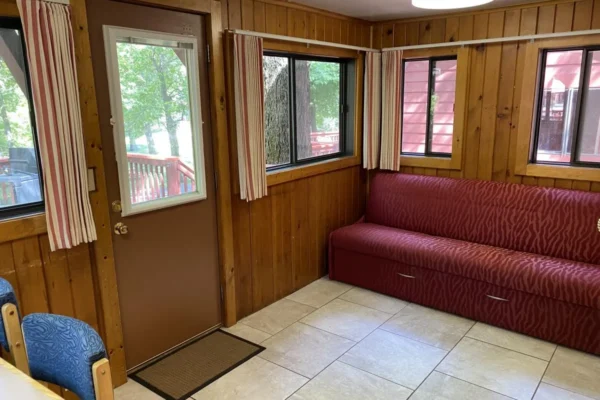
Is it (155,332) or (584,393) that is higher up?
(155,332)

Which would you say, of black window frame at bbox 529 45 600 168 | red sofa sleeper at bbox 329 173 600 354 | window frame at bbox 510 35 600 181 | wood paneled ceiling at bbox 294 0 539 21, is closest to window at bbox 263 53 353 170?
wood paneled ceiling at bbox 294 0 539 21

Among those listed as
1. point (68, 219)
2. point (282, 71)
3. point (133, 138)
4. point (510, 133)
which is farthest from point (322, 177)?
point (68, 219)

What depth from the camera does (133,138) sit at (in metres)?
2.42

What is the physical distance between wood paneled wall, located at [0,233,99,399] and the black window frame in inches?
128

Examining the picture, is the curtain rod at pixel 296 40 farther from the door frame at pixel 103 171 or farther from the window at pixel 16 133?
the window at pixel 16 133

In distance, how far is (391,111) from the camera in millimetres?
3953

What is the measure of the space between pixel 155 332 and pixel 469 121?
289 cm

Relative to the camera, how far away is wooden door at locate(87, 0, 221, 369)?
91.4 inches

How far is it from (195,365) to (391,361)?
117 centimetres

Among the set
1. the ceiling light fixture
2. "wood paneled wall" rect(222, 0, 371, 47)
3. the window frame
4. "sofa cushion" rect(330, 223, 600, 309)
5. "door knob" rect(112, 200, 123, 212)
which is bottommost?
"sofa cushion" rect(330, 223, 600, 309)

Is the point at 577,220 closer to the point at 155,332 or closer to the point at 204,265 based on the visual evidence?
the point at 204,265

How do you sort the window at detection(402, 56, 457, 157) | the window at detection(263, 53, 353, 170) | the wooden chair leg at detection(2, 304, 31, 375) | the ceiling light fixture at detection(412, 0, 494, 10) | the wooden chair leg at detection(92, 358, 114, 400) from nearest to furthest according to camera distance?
the wooden chair leg at detection(92, 358, 114, 400) < the wooden chair leg at detection(2, 304, 31, 375) < the ceiling light fixture at detection(412, 0, 494, 10) < the window at detection(263, 53, 353, 170) < the window at detection(402, 56, 457, 157)

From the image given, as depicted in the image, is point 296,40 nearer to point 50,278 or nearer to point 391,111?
point 391,111

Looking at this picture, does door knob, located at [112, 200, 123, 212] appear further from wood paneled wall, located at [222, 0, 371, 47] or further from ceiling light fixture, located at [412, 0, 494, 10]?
ceiling light fixture, located at [412, 0, 494, 10]
